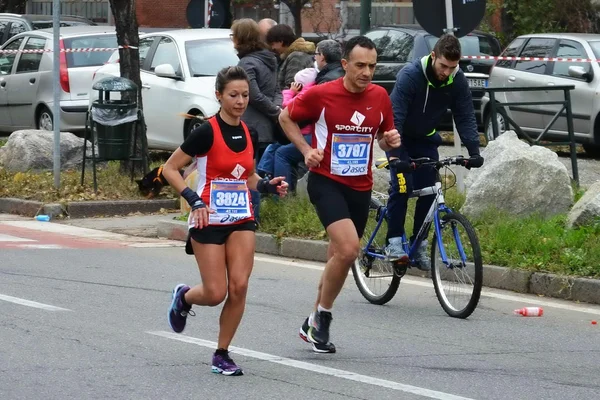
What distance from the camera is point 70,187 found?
51.5 feet

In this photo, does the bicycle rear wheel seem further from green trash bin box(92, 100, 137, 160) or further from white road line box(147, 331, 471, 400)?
green trash bin box(92, 100, 137, 160)

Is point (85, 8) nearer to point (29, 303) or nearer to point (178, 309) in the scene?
point (29, 303)

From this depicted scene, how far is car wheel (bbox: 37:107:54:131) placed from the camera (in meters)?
20.0

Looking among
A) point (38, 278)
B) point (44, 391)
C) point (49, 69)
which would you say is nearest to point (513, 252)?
point (38, 278)

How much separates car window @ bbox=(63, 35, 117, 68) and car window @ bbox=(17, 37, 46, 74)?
71 centimetres

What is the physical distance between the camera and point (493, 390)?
6691 mm

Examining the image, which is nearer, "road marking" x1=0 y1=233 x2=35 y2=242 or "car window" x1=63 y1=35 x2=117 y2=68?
"road marking" x1=0 y1=233 x2=35 y2=242

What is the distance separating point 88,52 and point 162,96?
3379mm

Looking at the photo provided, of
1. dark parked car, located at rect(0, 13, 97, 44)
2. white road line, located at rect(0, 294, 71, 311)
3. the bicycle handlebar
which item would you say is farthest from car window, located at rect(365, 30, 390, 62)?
white road line, located at rect(0, 294, 71, 311)

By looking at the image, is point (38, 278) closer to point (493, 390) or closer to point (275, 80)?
point (275, 80)

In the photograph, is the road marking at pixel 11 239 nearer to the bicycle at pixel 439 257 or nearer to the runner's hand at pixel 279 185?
the bicycle at pixel 439 257

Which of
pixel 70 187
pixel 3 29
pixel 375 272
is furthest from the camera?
pixel 3 29

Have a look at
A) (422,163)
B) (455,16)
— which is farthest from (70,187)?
(422,163)

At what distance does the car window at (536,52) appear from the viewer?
1902cm
